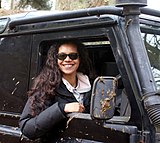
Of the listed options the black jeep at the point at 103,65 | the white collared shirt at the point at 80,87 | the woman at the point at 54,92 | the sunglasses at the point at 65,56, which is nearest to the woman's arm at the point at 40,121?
the woman at the point at 54,92

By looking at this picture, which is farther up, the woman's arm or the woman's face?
the woman's face

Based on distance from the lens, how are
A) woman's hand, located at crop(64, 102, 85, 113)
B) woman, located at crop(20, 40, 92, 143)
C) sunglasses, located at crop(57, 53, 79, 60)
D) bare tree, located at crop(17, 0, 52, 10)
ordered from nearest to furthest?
woman's hand, located at crop(64, 102, 85, 113)
woman, located at crop(20, 40, 92, 143)
sunglasses, located at crop(57, 53, 79, 60)
bare tree, located at crop(17, 0, 52, 10)

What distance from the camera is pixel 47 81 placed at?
3.05 m

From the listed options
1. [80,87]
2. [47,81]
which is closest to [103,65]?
[80,87]

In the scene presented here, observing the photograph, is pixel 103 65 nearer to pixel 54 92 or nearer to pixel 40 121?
pixel 54 92

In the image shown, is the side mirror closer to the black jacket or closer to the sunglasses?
the black jacket

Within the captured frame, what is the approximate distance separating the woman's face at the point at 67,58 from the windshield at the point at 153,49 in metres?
0.54

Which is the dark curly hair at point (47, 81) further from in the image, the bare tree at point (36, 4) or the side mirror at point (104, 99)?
the bare tree at point (36, 4)

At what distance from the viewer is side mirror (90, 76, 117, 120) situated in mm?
2371

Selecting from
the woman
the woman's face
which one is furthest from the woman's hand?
the woman's face

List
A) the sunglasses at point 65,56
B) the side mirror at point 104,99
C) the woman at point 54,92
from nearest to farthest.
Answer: the side mirror at point 104,99 < the woman at point 54,92 < the sunglasses at point 65,56

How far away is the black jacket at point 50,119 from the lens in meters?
2.83

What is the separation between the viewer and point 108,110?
2.38 m

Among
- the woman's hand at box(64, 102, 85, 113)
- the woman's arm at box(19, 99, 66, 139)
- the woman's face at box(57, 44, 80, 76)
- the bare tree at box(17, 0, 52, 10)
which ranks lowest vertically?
the woman's arm at box(19, 99, 66, 139)
